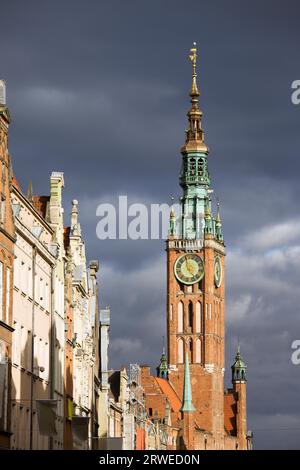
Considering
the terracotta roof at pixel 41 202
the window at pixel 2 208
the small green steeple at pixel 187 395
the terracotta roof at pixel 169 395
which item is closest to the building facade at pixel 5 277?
the window at pixel 2 208

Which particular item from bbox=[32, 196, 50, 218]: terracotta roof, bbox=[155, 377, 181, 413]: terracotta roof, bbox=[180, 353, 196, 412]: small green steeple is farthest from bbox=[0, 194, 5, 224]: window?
bbox=[180, 353, 196, 412]: small green steeple

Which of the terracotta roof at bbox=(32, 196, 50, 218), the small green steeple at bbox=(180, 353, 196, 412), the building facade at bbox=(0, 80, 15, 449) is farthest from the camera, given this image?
the small green steeple at bbox=(180, 353, 196, 412)

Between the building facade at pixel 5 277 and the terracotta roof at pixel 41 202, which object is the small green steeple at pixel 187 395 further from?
the building facade at pixel 5 277

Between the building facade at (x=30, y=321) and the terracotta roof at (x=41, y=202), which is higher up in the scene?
the terracotta roof at (x=41, y=202)

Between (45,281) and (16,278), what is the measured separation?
8219 millimetres

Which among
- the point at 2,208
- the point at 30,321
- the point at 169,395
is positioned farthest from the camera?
the point at 169,395

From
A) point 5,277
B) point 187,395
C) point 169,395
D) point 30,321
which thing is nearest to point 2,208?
point 5,277

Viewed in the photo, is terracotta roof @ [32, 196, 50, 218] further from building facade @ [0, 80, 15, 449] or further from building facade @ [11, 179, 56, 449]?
building facade @ [0, 80, 15, 449]

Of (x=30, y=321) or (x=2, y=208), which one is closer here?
(x=2, y=208)

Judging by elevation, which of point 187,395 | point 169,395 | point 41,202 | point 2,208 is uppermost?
point 169,395

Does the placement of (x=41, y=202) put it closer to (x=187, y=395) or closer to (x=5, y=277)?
(x=5, y=277)

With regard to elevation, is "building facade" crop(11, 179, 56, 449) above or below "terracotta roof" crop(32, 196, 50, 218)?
below

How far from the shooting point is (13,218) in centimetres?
5753
